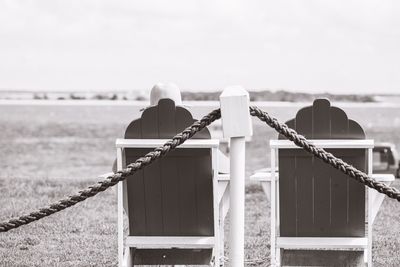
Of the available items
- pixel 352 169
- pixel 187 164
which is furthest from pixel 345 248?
pixel 187 164

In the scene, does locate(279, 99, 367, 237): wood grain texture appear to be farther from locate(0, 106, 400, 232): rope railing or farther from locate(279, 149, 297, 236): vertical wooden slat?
locate(0, 106, 400, 232): rope railing

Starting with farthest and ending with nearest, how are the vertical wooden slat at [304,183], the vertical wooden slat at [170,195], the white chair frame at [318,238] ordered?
the vertical wooden slat at [170,195], the vertical wooden slat at [304,183], the white chair frame at [318,238]

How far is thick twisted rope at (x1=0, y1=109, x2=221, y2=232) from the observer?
4738 mm

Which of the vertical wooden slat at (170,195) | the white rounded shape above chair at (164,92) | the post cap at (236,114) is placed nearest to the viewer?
the post cap at (236,114)

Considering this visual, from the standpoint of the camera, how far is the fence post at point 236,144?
4551 millimetres

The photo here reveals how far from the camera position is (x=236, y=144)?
15.1 feet

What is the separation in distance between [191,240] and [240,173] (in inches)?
25.8

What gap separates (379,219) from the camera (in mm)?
8047

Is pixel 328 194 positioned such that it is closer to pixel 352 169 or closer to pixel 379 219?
pixel 352 169

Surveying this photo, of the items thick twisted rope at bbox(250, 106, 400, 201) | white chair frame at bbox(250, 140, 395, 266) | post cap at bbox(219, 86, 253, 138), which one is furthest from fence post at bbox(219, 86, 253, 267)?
white chair frame at bbox(250, 140, 395, 266)

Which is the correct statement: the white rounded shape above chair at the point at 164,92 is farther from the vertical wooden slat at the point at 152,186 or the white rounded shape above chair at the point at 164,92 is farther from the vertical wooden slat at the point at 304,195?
the vertical wooden slat at the point at 304,195

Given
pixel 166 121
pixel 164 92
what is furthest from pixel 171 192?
pixel 164 92

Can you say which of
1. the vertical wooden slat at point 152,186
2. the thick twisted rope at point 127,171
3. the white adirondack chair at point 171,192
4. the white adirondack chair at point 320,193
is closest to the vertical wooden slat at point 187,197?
the white adirondack chair at point 171,192

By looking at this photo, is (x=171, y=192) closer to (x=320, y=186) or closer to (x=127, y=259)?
(x=127, y=259)
